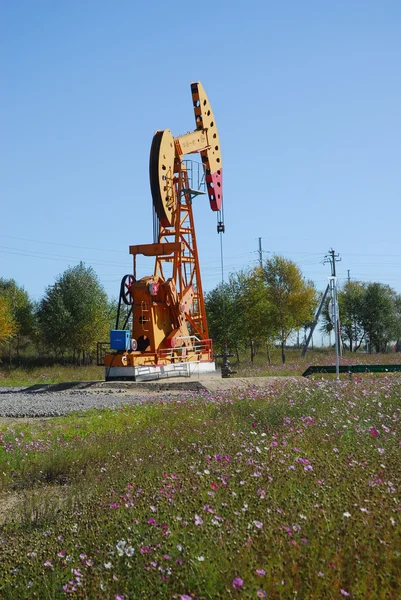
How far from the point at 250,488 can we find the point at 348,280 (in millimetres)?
73352

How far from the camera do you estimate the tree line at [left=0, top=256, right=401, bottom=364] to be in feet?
142

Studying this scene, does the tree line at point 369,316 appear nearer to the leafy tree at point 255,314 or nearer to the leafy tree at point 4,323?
the leafy tree at point 255,314

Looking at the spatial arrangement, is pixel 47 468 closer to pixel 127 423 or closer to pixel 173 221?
pixel 127 423

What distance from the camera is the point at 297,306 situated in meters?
46.0

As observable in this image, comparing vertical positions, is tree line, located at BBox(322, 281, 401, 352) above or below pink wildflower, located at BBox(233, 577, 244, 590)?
above

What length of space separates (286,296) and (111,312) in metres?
15.6

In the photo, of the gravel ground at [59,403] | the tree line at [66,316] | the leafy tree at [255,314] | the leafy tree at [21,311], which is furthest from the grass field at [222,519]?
the leafy tree at [21,311]

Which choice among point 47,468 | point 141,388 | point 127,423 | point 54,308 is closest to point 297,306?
point 54,308

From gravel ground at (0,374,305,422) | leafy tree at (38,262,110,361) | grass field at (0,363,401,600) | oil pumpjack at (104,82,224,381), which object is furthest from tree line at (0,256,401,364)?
grass field at (0,363,401,600)

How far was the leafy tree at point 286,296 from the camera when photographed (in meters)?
45.0

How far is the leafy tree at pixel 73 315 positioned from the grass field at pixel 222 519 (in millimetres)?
41584

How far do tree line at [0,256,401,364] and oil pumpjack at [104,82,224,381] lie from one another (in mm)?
13614

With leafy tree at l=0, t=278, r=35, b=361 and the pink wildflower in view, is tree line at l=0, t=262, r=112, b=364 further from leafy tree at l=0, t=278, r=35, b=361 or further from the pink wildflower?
the pink wildflower

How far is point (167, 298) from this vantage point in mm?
23625
